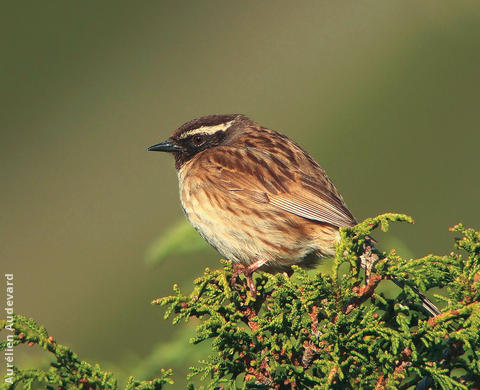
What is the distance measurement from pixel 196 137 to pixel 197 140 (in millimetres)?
28

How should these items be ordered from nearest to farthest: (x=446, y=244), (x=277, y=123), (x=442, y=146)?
(x=446, y=244) < (x=442, y=146) < (x=277, y=123)

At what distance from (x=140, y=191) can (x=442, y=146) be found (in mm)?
6896

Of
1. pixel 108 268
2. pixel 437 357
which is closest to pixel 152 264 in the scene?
pixel 437 357

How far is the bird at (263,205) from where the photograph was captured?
538 centimetres

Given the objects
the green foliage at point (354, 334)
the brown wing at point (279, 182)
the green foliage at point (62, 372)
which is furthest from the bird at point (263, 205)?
the green foliage at point (62, 372)

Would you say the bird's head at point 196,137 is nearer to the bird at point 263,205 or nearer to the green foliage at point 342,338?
the bird at point 263,205

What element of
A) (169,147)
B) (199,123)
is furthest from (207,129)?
(169,147)

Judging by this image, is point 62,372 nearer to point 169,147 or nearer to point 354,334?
point 354,334

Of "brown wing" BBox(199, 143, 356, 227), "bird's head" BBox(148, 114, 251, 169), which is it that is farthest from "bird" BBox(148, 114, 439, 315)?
"bird's head" BBox(148, 114, 251, 169)

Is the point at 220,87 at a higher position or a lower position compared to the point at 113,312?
higher

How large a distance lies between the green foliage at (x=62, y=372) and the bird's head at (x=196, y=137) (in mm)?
2829

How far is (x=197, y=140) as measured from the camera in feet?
20.7

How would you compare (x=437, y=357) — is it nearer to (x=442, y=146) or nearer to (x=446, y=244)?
(x=446, y=244)

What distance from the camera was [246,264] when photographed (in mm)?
5480
